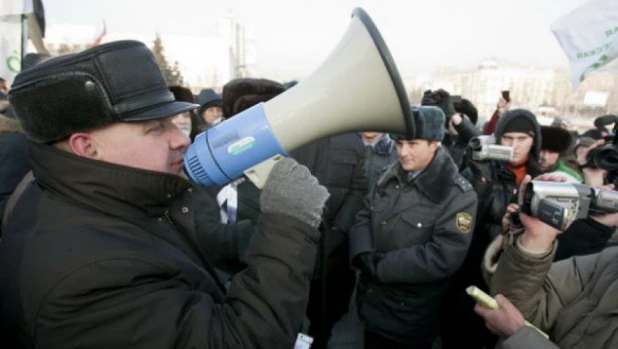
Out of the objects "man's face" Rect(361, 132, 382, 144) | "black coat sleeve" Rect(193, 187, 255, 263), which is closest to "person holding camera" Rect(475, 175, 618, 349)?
"black coat sleeve" Rect(193, 187, 255, 263)

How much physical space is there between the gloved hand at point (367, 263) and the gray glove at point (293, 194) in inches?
53.5

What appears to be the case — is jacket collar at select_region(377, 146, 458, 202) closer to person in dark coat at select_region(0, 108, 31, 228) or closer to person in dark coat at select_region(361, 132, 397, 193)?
person in dark coat at select_region(361, 132, 397, 193)

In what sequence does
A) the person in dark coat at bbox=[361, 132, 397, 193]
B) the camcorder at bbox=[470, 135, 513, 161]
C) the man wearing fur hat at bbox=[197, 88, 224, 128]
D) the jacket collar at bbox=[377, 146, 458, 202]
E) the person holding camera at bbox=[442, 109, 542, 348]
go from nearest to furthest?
the jacket collar at bbox=[377, 146, 458, 202]
the camcorder at bbox=[470, 135, 513, 161]
the person holding camera at bbox=[442, 109, 542, 348]
the person in dark coat at bbox=[361, 132, 397, 193]
the man wearing fur hat at bbox=[197, 88, 224, 128]

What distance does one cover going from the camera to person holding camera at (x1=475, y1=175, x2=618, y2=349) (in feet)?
4.58

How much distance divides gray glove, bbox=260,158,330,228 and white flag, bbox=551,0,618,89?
255cm

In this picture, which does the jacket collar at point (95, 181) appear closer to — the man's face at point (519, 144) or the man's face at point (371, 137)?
the man's face at point (519, 144)

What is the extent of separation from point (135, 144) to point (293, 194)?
486mm

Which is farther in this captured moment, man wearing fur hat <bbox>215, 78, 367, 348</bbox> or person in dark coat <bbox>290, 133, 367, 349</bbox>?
person in dark coat <bbox>290, 133, 367, 349</bbox>

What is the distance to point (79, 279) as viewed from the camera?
0.90 meters

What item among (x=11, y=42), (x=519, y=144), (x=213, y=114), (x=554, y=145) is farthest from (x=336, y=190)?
(x=11, y=42)

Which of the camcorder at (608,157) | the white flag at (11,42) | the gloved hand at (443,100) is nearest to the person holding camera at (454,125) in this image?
the gloved hand at (443,100)

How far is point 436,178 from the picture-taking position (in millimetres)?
2410

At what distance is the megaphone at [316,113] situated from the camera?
1329 millimetres

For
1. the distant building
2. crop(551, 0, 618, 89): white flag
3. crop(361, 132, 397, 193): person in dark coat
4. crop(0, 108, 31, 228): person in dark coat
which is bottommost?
the distant building
